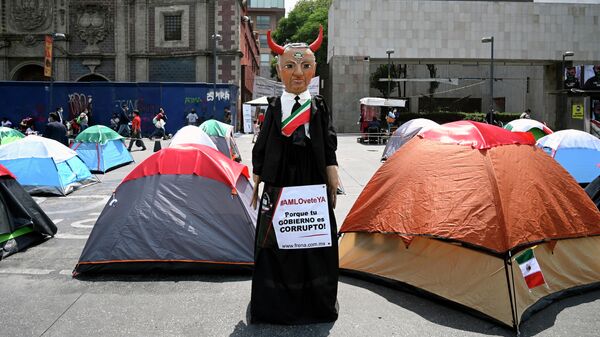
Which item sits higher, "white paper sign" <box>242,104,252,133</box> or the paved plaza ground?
"white paper sign" <box>242,104,252,133</box>

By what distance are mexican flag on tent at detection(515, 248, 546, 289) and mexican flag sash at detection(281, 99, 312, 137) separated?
212cm

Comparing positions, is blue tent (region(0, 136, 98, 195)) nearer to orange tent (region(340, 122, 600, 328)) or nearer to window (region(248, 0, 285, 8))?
orange tent (region(340, 122, 600, 328))

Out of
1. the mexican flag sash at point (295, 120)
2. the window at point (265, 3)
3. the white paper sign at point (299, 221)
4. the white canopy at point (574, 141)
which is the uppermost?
the window at point (265, 3)

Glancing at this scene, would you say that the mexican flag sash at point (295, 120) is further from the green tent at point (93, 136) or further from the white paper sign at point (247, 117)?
the white paper sign at point (247, 117)

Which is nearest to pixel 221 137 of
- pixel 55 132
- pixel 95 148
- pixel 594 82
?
pixel 95 148

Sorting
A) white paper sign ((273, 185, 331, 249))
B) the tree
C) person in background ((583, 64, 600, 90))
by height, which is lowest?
white paper sign ((273, 185, 331, 249))

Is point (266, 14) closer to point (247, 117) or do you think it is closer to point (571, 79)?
point (247, 117)

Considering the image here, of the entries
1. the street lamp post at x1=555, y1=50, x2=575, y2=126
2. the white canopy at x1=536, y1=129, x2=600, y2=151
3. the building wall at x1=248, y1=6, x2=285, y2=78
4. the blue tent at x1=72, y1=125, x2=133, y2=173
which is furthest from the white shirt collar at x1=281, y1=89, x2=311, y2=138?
the building wall at x1=248, y1=6, x2=285, y2=78

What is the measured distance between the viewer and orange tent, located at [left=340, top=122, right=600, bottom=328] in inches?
169

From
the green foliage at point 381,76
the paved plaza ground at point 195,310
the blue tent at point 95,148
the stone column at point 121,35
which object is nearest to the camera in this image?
the paved plaza ground at point 195,310

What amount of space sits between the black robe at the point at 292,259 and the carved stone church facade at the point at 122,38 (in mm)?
27922

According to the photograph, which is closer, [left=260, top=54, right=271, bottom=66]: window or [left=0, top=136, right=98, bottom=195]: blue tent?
[left=0, top=136, right=98, bottom=195]: blue tent

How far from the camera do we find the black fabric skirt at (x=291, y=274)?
13.6 ft

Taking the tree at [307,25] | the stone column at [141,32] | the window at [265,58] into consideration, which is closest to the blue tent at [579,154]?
the stone column at [141,32]
